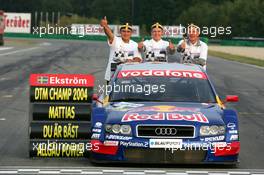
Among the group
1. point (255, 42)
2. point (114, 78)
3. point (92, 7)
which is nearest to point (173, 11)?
point (92, 7)

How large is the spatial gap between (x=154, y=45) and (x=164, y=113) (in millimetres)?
3821

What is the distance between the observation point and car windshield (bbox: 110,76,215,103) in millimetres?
9680

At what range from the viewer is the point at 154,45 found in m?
12.5

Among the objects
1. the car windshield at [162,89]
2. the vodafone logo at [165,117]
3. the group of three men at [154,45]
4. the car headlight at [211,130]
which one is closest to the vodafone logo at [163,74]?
the car windshield at [162,89]

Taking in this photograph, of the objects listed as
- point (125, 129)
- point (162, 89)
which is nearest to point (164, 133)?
point (125, 129)

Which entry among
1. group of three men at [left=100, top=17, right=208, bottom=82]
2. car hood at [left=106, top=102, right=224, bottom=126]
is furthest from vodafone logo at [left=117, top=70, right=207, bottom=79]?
group of three men at [left=100, top=17, right=208, bottom=82]

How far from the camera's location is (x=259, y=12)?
4053 inches

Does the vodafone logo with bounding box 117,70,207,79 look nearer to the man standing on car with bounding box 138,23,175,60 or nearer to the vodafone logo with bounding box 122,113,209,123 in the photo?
the vodafone logo with bounding box 122,113,209,123

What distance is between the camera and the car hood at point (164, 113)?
862 centimetres

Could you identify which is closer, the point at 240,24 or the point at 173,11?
the point at 240,24

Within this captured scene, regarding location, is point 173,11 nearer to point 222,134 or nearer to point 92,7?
point 92,7

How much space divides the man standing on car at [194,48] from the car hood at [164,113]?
2926 mm

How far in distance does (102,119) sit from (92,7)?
155 metres

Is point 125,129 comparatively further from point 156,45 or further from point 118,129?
point 156,45
